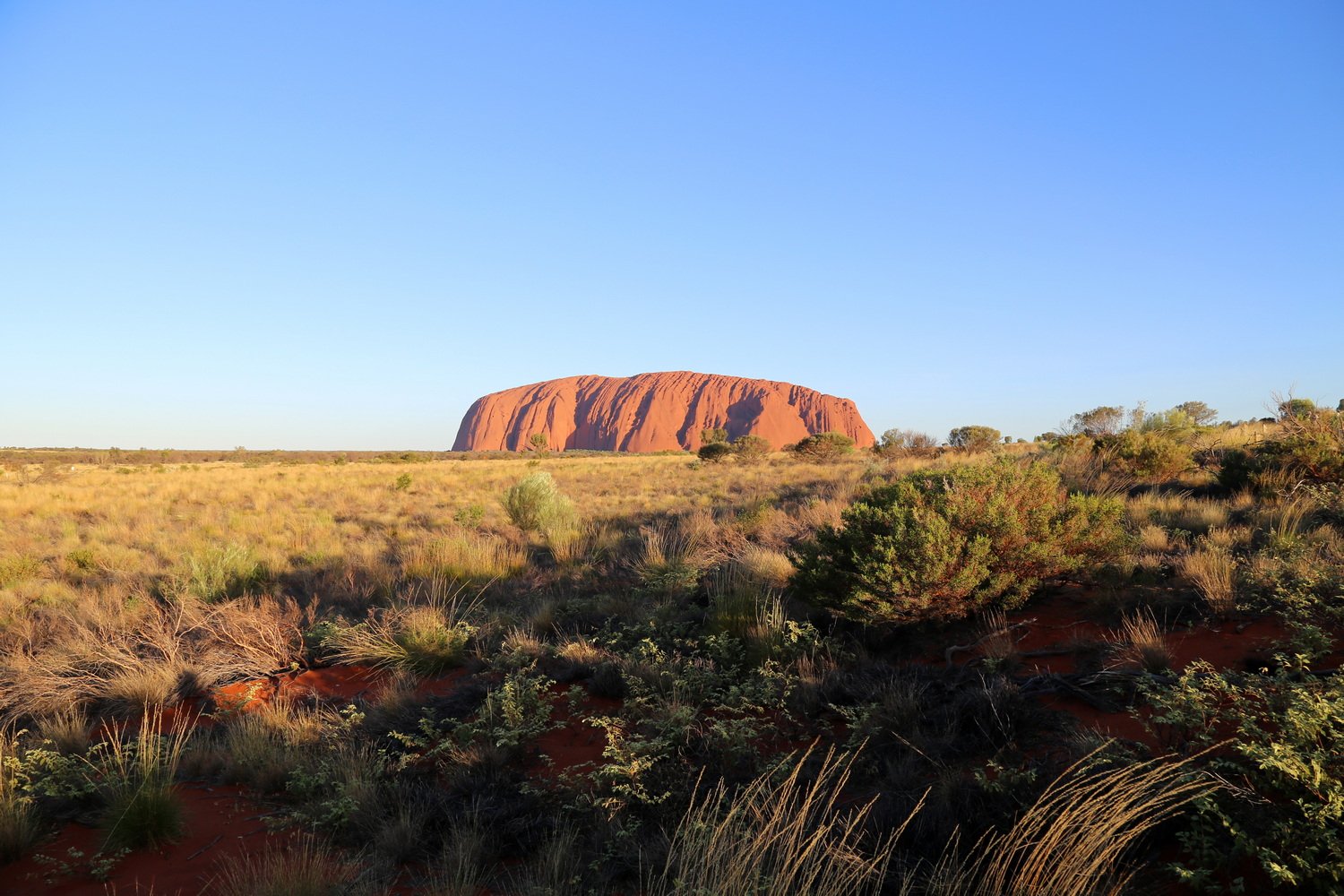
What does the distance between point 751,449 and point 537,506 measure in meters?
28.8

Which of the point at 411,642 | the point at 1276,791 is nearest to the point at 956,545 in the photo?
the point at 1276,791

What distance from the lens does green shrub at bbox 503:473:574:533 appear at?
13.1m

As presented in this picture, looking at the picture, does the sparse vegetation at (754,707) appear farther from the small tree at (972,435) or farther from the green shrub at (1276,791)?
the small tree at (972,435)

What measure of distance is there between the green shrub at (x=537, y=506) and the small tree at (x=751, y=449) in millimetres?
19654

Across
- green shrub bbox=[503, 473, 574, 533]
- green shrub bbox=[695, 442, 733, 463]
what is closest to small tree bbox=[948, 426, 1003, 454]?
green shrub bbox=[695, 442, 733, 463]

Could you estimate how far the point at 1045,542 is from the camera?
5.34 meters

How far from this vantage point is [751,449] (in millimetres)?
41219

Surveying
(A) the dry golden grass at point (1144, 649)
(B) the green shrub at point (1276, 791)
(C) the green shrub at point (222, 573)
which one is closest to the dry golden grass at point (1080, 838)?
(B) the green shrub at point (1276, 791)

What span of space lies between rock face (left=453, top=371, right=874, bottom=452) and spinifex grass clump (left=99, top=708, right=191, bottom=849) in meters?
126

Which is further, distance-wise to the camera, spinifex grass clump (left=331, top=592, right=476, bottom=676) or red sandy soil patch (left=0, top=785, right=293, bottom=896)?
spinifex grass clump (left=331, top=592, right=476, bottom=676)

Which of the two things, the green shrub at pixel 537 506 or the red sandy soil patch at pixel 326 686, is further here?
the green shrub at pixel 537 506

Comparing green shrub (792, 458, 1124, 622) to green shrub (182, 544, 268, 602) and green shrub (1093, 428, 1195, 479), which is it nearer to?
green shrub (1093, 428, 1195, 479)

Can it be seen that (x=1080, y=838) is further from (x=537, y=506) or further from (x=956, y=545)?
(x=537, y=506)

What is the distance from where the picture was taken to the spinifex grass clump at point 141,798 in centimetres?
351
